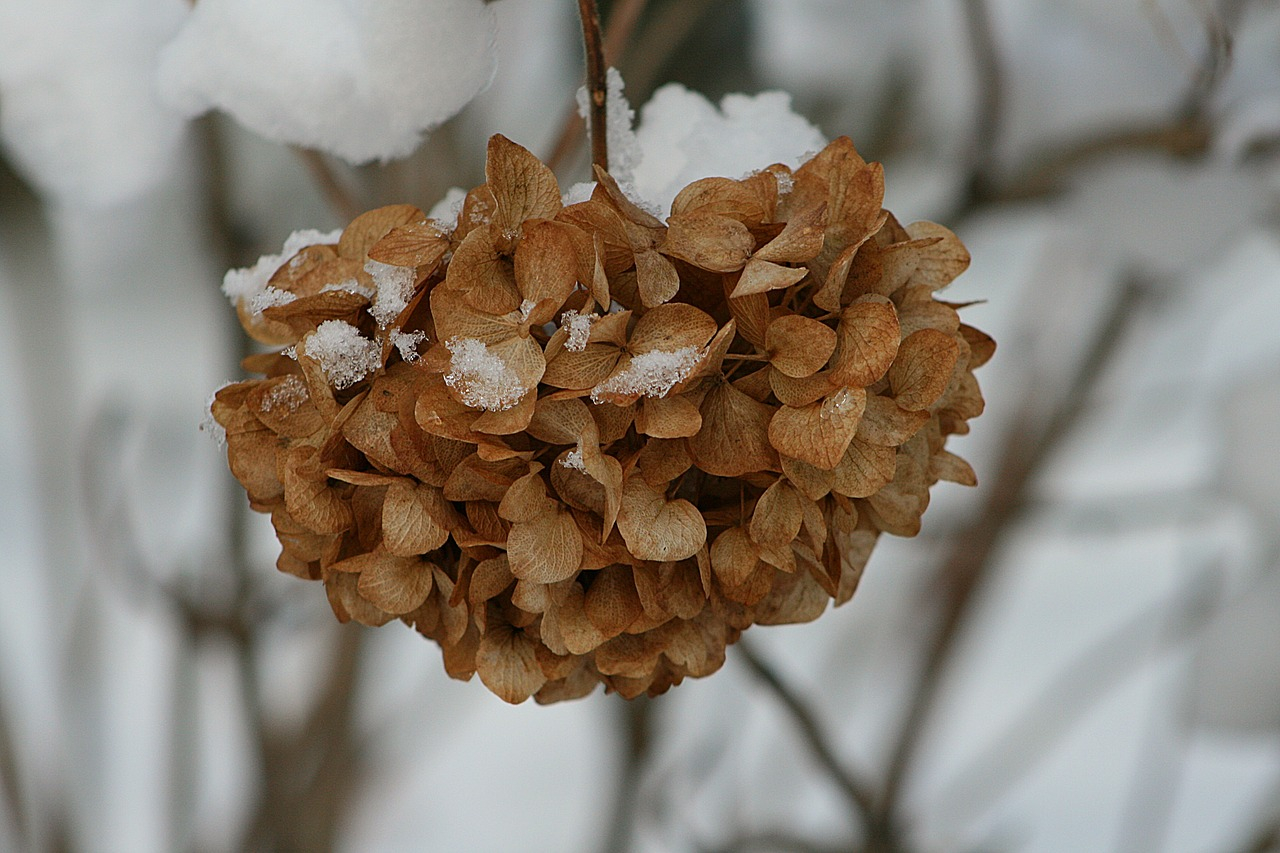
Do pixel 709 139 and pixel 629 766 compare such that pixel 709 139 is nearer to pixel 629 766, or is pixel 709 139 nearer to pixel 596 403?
pixel 596 403

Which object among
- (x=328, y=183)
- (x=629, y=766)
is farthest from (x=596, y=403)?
(x=629, y=766)

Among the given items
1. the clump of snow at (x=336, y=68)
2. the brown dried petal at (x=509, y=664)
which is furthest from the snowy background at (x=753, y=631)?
the brown dried petal at (x=509, y=664)

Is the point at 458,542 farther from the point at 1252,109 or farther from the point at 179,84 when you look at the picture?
the point at 1252,109

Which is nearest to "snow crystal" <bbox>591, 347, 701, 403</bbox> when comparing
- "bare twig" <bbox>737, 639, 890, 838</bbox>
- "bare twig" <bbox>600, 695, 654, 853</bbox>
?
"bare twig" <bbox>737, 639, 890, 838</bbox>

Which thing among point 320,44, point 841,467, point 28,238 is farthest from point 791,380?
point 28,238

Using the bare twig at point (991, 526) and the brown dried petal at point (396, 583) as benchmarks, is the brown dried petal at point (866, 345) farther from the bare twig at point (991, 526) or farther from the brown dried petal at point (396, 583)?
the bare twig at point (991, 526)

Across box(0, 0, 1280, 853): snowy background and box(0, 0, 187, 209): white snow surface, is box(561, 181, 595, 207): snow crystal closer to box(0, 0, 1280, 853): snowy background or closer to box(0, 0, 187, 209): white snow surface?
box(0, 0, 1280, 853): snowy background
